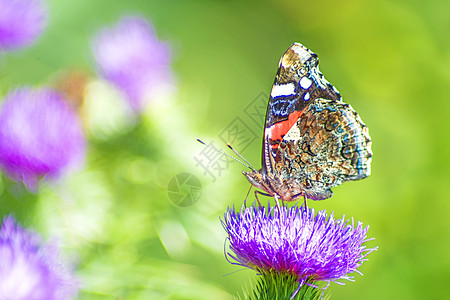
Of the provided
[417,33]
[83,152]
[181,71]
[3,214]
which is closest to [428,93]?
[417,33]

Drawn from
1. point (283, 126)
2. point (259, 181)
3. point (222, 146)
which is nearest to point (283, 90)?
point (283, 126)

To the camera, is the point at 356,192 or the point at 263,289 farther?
the point at 356,192

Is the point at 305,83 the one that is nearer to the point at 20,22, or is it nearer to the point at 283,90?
the point at 283,90

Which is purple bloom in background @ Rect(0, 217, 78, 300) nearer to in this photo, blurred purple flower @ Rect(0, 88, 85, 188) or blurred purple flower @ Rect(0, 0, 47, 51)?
blurred purple flower @ Rect(0, 88, 85, 188)

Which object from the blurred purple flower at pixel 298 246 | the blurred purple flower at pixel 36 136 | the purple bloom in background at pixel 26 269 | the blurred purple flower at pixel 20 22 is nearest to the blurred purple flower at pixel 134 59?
the blurred purple flower at pixel 20 22

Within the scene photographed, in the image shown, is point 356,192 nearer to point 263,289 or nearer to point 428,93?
point 428,93

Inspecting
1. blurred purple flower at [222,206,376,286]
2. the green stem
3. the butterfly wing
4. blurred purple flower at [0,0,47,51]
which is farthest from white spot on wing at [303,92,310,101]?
blurred purple flower at [0,0,47,51]

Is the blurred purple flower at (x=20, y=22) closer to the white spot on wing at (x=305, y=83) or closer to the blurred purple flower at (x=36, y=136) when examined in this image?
the blurred purple flower at (x=36, y=136)
